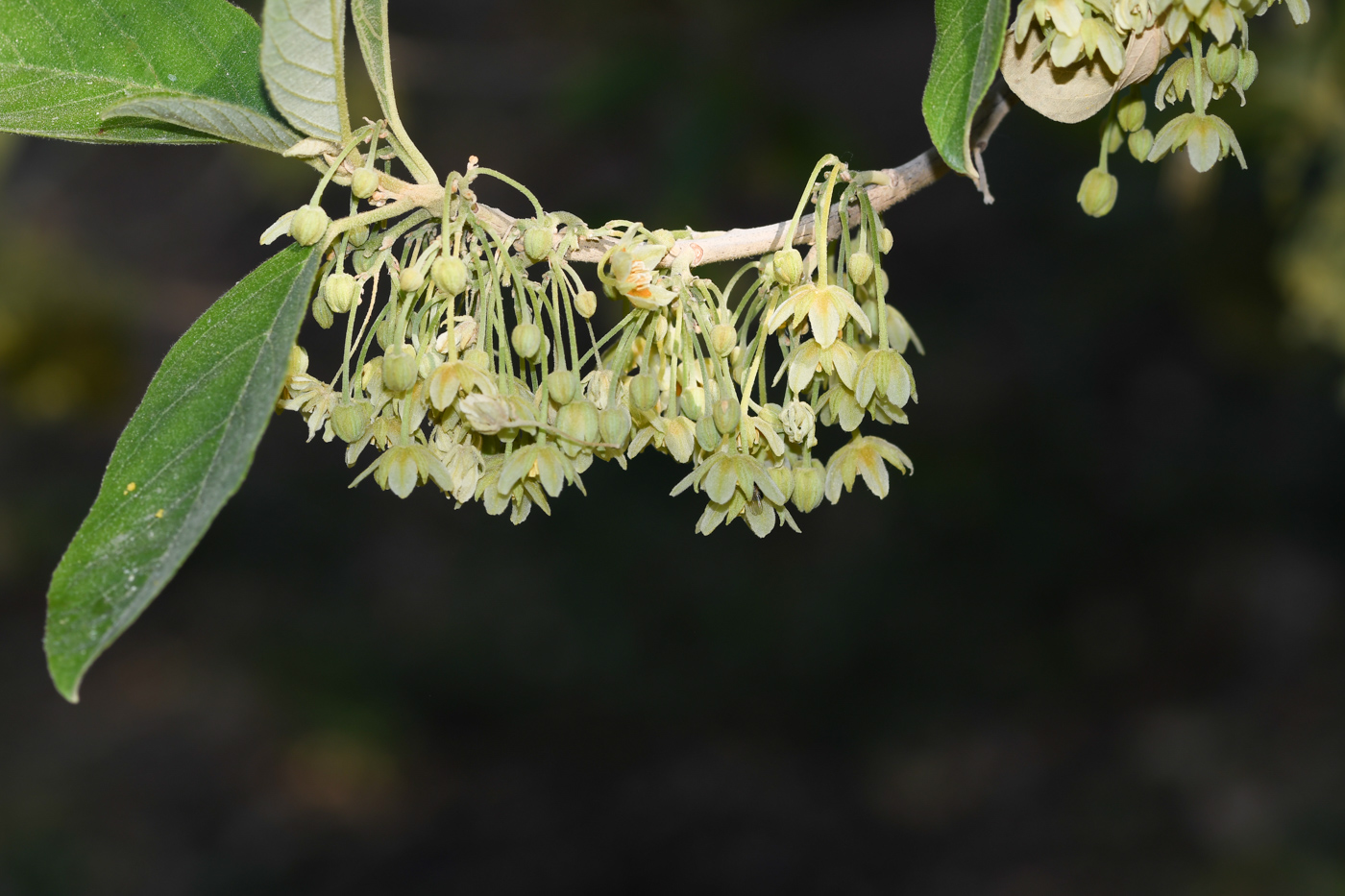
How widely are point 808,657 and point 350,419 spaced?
6.16 meters

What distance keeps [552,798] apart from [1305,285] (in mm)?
5611

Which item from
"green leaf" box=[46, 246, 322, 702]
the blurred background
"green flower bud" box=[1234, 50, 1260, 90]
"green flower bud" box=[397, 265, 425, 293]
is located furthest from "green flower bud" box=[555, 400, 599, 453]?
the blurred background

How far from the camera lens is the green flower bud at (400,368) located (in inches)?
52.4

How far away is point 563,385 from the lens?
1.38 meters

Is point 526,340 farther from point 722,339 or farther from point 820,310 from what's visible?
point 820,310

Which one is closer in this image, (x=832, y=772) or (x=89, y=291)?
(x=89, y=291)

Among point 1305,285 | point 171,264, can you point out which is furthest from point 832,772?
point 171,264

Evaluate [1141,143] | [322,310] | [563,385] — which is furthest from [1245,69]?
[322,310]

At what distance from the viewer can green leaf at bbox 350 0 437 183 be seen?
1.31 meters

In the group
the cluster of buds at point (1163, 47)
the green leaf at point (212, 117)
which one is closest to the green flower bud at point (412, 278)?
the green leaf at point (212, 117)

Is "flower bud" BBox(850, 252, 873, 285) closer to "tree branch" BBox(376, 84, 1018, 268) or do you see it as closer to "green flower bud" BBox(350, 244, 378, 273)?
"tree branch" BBox(376, 84, 1018, 268)

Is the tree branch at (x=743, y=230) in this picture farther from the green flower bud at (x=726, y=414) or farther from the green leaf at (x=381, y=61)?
the green flower bud at (x=726, y=414)

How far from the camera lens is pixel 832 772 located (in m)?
7.14

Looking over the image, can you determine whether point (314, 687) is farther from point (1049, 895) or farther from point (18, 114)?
point (18, 114)
